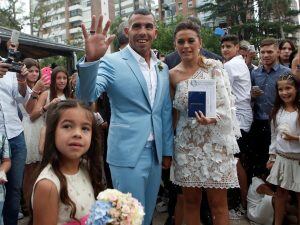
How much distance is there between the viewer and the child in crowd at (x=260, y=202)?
4227mm

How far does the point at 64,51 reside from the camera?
11734 millimetres

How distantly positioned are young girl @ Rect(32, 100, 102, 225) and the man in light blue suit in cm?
47

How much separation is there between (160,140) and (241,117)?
209 cm

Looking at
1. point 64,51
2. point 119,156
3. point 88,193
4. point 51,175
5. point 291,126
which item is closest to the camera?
point 51,175

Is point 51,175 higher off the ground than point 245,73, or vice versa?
point 245,73

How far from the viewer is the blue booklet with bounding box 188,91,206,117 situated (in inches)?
119

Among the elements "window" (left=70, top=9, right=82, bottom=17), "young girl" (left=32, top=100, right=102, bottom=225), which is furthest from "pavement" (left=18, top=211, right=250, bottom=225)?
"window" (left=70, top=9, right=82, bottom=17)

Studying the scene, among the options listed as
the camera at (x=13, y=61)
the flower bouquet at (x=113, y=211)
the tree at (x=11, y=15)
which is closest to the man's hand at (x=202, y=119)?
the flower bouquet at (x=113, y=211)

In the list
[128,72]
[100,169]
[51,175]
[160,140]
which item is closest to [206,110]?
[160,140]

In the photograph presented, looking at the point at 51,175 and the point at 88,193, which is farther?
the point at 88,193

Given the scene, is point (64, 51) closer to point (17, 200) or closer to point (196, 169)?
point (17, 200)

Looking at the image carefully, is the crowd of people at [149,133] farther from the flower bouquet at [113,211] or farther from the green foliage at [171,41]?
the green foliage at [171,41]

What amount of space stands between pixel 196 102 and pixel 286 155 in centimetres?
147

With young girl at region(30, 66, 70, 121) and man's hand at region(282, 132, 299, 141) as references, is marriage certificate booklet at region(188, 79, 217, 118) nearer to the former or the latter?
man's hand at region(282, 132, 299, 141)
